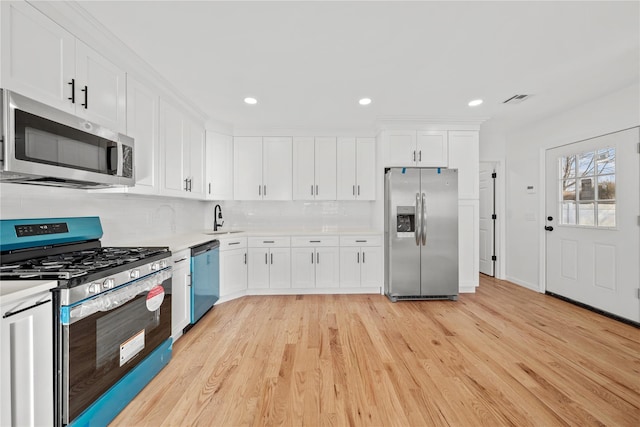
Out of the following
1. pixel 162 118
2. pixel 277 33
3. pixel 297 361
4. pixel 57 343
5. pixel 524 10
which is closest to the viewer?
pixel 57 343

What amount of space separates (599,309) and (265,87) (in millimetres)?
4561

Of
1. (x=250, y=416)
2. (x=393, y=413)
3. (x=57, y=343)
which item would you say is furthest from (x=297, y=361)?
(x=57, y=343)

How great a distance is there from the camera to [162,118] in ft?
8.91

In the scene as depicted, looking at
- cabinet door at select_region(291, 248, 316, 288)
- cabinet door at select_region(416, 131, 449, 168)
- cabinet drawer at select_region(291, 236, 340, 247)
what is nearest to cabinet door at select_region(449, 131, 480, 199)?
cabinet door at select_region(416, 131, 449, 168)

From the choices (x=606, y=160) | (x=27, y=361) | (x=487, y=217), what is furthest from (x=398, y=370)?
(x=487, y=217)

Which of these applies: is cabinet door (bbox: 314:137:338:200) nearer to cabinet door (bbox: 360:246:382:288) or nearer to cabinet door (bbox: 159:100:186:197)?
cabinet door (bbox: 360:246:382:288)

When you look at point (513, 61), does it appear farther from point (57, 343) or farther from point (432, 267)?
point (57, 343)

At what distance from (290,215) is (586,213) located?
12.9 ft

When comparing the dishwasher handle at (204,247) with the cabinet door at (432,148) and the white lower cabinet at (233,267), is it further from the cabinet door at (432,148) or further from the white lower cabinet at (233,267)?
the cabinet door at (432,148)

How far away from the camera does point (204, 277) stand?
298 centimetres

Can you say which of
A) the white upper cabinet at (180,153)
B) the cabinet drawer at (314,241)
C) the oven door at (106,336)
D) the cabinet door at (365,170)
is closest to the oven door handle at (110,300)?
the oven door at (106,336)

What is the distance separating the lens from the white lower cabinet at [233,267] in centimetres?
352

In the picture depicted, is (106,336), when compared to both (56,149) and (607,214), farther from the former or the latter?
(607,214)

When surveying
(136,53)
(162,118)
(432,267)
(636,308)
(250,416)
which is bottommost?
(250,416)
